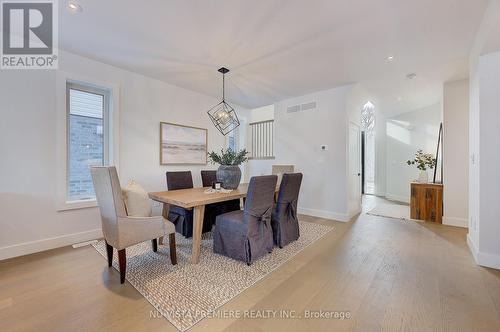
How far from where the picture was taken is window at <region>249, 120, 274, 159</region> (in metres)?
5.57

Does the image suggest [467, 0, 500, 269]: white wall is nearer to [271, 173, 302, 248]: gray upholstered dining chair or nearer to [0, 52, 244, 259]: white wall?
[271, 173, 302, 248]: gray upholstered dining chair

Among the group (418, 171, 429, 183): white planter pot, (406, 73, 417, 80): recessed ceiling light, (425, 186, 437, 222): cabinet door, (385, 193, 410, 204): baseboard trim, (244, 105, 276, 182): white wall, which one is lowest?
(385, 193, 410, 204): baseboard trim

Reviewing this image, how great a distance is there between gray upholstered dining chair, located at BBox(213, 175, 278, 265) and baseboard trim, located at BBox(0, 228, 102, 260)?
196 cm

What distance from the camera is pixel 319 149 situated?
4.40 metres

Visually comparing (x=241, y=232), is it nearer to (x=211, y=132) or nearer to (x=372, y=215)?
(x=211, y=132)

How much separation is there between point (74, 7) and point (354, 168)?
15.8 ft

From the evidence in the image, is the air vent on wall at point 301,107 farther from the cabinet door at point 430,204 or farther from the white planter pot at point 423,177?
the cabinet door at point 430,204

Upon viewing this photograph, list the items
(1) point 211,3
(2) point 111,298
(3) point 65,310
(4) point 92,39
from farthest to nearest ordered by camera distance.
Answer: (4) point 92,39
(1) point 211,3
(2) point 111,298
(3) point 65,310

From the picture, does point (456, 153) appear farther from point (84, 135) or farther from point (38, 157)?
point (38, 157)

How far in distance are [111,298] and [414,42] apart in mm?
4198

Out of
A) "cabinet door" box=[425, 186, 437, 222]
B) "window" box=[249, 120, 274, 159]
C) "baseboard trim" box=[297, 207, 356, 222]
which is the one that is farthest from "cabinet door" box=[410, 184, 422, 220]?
"window" box=[249, 120, 274, 159]

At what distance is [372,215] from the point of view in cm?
444

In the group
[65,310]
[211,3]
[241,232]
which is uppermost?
[211,3]

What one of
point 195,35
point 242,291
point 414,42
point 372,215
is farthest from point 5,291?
point 372,215
